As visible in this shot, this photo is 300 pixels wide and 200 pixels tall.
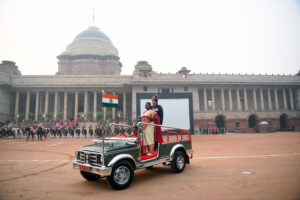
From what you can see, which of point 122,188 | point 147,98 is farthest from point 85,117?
point 122,188

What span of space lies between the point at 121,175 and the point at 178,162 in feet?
7.90

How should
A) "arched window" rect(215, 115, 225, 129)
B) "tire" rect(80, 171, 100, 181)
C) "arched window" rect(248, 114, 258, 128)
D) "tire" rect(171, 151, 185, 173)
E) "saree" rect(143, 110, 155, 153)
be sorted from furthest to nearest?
1. "arched window" rect(248, 114, 258, 128)
2. "arched window" rect(215, 115, 225, 129)
3. "tire" rect(171, 151, 185, 173)
4. "saree" rect(143, 110, 155, 153)
5. "tire" rect(80, 171, 100, 181)

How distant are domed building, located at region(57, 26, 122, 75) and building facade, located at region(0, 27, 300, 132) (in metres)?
10.8

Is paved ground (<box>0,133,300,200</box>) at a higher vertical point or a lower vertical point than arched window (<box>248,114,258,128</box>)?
lower

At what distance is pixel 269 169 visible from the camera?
20.7 feet

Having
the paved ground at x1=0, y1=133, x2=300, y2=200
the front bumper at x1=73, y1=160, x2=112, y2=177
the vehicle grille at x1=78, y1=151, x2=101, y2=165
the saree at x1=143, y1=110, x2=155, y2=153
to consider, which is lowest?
the paved ground at x1=0, y1=133, x2=300, y2=200

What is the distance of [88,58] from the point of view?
5538 cm

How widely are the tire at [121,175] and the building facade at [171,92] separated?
32965 millimetres

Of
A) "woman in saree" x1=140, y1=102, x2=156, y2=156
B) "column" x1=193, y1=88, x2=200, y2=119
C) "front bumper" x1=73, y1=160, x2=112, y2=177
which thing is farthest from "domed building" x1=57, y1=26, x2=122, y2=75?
"front bumper" x1=73, y1=160, x2=112, y2=177

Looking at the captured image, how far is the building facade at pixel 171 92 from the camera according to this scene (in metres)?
40.3

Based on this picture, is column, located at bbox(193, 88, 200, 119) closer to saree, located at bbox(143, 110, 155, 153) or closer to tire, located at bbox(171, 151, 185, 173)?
tire, located at bbox(171, 151, 185, 173)

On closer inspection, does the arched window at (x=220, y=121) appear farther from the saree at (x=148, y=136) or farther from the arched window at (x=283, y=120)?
the saree at (x=148, y=136)

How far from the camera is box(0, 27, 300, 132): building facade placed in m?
40.3

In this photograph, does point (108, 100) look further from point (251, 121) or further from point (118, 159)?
point (251, 121)
